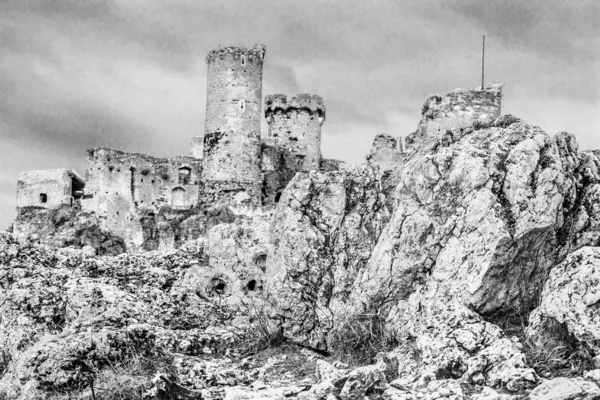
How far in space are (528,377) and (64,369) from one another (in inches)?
167

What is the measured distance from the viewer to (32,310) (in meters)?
10.0

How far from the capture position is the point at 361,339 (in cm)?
865

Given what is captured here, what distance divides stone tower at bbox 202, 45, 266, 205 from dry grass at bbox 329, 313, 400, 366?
1077 inches

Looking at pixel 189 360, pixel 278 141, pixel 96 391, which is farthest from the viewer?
pixel 278 141

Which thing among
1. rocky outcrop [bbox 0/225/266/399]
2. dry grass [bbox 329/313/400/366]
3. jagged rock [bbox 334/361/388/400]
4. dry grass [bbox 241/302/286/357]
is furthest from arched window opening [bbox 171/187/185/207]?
jagged rock [bbox 334/361/388/400]

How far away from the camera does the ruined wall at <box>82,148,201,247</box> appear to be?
37.4 metres

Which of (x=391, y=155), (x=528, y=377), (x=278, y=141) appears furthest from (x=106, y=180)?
(x=528, y=377)

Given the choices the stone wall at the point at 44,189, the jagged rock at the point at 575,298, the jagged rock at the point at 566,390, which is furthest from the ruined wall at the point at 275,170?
the jagged rock at the point at 566,390

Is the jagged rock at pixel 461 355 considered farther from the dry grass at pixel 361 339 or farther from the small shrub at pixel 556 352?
the dry grass at pixel 361 339

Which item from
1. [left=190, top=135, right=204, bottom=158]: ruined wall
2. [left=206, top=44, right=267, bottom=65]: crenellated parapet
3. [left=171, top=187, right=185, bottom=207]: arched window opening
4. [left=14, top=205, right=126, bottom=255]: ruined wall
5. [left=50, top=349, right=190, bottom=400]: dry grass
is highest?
[left=206, top=44, right=267, bottom=65]: crenellated parapet

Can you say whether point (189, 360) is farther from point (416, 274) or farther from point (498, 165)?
point (498, 165)

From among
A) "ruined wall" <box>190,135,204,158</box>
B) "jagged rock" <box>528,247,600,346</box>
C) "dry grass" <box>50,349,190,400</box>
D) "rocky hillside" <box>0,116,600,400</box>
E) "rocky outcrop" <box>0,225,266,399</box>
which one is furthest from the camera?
"ruined wall" <box>190,135,204,158</box>

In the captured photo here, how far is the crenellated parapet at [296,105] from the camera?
4131 centimetres

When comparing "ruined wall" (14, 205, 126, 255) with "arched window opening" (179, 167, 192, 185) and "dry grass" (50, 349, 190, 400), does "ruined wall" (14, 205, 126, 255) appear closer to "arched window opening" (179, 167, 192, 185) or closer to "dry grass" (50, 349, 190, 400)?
"arched window opening" (179, 167, 192, 185)
